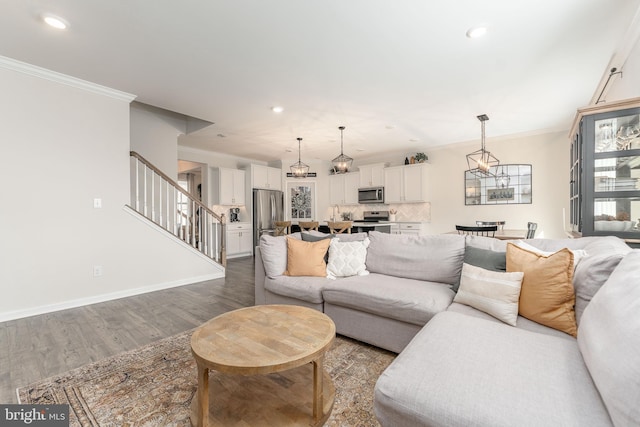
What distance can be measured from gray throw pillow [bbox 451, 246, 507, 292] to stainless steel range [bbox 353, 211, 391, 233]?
13.3 feet

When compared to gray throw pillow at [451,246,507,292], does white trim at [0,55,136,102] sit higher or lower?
higher

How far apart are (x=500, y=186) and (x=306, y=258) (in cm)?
473

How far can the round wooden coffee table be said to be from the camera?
4.17 ft

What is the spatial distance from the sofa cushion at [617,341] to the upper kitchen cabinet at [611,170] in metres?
1.62

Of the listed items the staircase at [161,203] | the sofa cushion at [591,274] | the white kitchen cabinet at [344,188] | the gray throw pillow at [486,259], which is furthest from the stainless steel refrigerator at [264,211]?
the sofa cushion at [591,274]

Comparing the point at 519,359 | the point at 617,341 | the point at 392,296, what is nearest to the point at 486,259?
the point at 392,296

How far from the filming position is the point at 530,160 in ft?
17.1

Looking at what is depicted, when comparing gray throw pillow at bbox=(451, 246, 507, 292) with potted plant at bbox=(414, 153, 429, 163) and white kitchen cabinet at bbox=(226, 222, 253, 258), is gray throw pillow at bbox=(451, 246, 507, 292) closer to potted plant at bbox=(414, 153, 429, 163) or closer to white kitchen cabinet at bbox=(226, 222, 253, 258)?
potted plant at bbox=(414, 153, 429, 163)

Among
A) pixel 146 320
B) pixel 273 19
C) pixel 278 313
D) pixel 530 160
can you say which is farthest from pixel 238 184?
pixel 530 160

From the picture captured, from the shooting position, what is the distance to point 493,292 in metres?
1.73

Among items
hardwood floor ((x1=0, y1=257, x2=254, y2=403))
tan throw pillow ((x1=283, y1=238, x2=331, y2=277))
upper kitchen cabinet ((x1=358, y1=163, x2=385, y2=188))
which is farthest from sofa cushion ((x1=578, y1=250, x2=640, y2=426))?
upper kitchen cabinet ((x1=358, y1=163, x2=385, y2=188))

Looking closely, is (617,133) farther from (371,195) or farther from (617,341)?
(371,195)

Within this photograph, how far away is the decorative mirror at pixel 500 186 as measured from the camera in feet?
17.4

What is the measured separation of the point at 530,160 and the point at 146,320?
6.50 m
